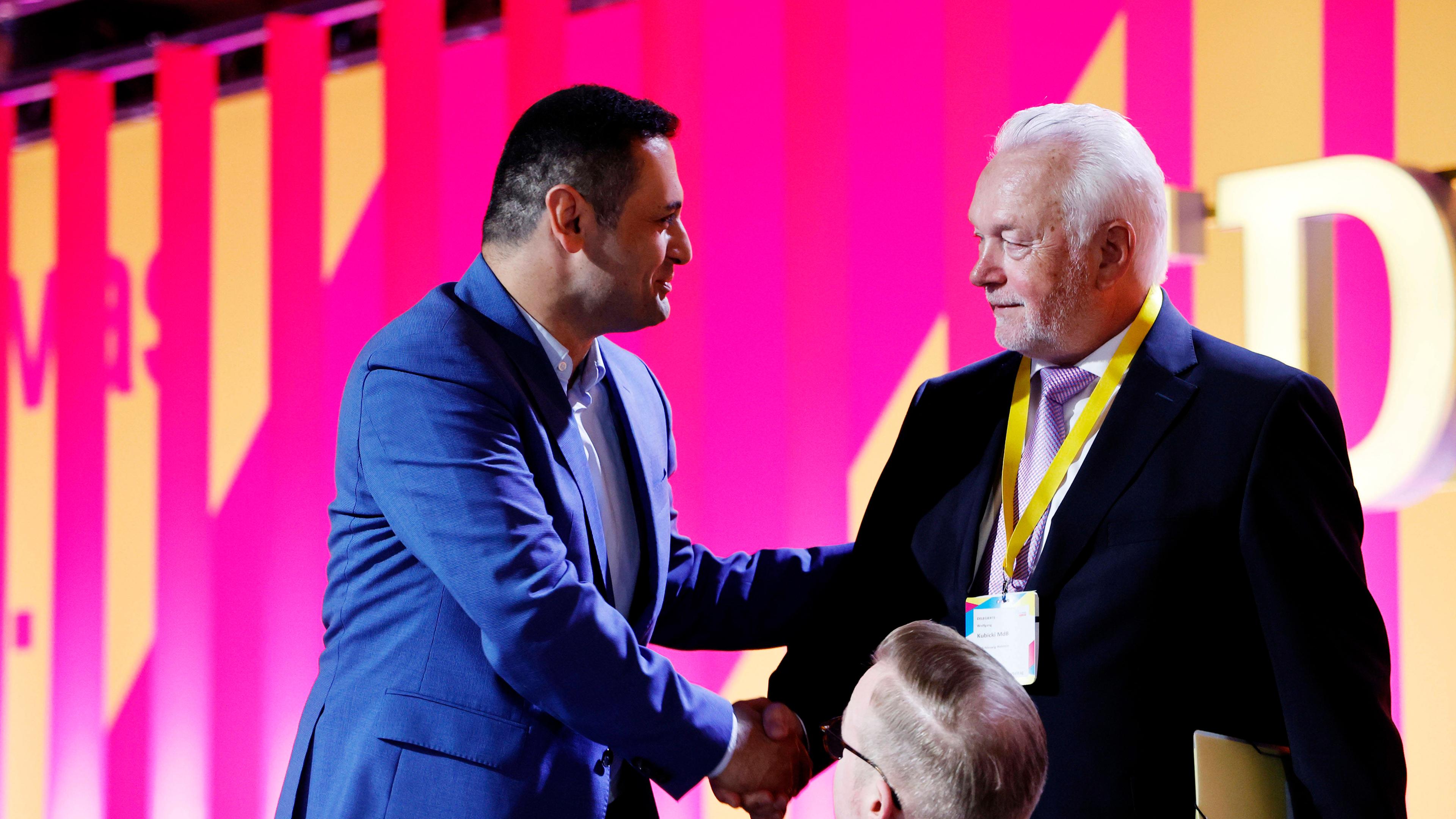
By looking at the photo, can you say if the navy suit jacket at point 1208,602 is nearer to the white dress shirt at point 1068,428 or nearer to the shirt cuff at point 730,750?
the white dress shirt at point 1068,428

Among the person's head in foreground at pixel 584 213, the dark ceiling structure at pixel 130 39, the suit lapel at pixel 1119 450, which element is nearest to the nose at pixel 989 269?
the suit lapel at pixel 1119 450

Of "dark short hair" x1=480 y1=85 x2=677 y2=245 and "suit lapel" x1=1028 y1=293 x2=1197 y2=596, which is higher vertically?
"dark short hair" x1=480 y1=85 x2=677 y2=245

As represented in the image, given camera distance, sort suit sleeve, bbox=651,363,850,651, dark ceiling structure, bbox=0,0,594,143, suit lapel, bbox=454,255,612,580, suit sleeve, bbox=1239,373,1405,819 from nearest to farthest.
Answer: suit sleeve, bbox=1239,373,1405,819 → suit lapel, bbox=454,255,612,580 → suit sleeve, bbox=651,363,850,651 → dark ceiling structure, bbox=0,0,594,143

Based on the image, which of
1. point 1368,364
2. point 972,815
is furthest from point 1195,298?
point 972,815

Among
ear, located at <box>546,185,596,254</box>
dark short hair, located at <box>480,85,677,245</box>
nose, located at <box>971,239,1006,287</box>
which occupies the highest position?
dark short hair, located at <box>480,85,677,245</box>

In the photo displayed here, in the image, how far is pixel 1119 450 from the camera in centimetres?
188

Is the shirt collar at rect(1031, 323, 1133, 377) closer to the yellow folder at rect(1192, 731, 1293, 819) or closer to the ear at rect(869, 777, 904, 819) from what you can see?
the yellow folder at rect(1192, 731, 1293, 819)

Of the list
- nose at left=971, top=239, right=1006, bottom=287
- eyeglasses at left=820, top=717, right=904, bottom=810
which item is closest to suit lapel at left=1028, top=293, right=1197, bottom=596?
nose at left=971, top=239, right=1006, bottom=287

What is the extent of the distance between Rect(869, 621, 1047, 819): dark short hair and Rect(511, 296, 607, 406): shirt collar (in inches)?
36.1

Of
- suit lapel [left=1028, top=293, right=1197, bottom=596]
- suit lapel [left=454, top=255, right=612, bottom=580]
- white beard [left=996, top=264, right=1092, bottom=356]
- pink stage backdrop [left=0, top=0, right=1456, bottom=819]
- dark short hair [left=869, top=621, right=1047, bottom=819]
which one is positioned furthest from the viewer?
pink stage backdrop [left=0, top=0, right=1456, bottom=819]

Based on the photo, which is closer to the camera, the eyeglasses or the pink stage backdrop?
the eyeglasses

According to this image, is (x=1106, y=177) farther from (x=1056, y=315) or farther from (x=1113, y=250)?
(x=1056, y=315)

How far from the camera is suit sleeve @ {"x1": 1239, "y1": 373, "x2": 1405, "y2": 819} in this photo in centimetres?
171

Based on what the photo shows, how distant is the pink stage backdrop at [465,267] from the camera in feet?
9.57
